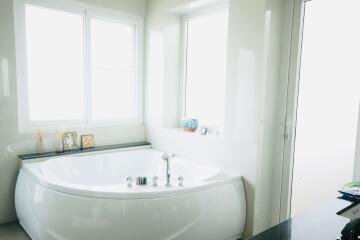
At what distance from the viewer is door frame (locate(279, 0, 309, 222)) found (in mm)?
2438

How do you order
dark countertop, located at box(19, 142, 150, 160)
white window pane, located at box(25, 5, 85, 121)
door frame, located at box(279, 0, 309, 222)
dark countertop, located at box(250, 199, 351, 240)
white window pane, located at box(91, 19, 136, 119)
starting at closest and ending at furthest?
dark countertop, located at box(250, 199, 351, 240) → door frame, located at box(279, 0, 309, 222) → dark countertop, located at box(19, 142, 150, 160) → white window pane, located at box(25, 5, 85, 121) → white window pane, located at box(91, 19, 136, 119)

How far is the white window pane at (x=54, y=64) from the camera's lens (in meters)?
3.04

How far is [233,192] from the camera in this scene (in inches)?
99.0

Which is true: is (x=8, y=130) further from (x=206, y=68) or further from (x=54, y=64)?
(x=206, y=68)

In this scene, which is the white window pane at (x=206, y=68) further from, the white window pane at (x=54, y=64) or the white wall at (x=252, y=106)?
the white window pane at (x=54, y=64)

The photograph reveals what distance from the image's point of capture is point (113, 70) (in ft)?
11.9

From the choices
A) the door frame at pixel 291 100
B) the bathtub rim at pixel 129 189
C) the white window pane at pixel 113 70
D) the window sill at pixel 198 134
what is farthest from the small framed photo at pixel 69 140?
the door frame at pixel 291 100

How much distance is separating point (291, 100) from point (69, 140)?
2.35 metres

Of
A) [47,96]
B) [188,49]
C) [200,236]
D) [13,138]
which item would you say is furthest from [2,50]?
[200,236]

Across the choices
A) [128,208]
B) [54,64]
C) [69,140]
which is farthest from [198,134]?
[54,64]

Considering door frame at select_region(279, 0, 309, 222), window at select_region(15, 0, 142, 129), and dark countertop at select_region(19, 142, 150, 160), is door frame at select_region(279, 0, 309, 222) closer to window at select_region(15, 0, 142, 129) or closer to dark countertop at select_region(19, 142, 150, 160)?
dark countertop at select_region(19, 142, 150, 160)

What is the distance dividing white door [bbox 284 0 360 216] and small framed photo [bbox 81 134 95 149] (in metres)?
2.14

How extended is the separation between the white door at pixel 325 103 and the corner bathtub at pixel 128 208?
0.58 metres

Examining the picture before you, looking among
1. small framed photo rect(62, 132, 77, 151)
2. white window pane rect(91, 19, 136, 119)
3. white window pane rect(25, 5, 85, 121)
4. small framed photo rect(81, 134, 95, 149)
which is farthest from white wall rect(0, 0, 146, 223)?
white window pane rect(91, 19, 136, 119)
